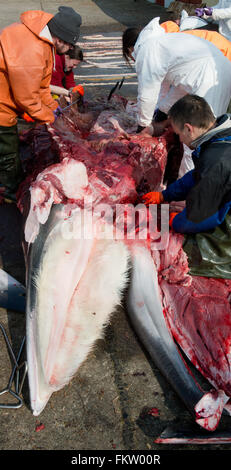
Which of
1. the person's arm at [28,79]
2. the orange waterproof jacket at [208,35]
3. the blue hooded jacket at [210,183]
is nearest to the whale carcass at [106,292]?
the blue hooded jacket at [210,183]

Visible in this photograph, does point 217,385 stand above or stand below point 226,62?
below

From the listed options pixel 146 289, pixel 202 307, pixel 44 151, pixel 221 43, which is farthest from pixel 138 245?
pixel 221 43

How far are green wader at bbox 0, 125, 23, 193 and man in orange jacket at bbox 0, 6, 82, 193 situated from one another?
0.01 metres

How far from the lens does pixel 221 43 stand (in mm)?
5059

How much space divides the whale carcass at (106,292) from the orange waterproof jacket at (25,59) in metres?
1.34

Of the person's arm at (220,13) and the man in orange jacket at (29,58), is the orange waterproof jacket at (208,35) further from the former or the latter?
the person's arm at (220,13)

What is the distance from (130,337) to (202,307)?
689 mm

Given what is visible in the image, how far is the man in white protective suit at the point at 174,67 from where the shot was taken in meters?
4.25

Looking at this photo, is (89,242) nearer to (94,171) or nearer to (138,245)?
(138,245)

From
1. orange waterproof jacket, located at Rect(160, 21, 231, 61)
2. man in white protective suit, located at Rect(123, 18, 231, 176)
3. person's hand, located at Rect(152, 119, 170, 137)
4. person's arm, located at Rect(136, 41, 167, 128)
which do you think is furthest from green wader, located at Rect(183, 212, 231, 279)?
orange waterproof jacket, located at Rect(160, 21, 231, 61)

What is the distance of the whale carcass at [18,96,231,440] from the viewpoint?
105 inches

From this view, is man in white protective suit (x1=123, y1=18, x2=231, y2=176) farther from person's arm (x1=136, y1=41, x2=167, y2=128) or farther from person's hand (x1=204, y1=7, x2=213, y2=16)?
person's hand (x1=204, y1=7, x2=213, y2=16)

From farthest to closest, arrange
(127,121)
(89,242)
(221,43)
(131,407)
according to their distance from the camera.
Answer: (127,121) → (221,43) → (89,242) → (131,407)

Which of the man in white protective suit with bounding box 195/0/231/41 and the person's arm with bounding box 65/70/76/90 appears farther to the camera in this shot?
the person's arm with bounding box 65/70/76/90
